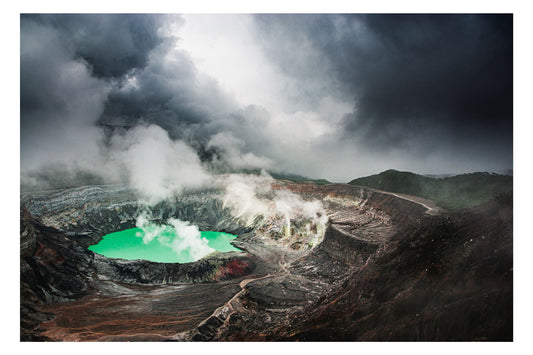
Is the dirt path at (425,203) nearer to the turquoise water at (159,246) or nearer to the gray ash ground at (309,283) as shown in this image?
the gray ash ground at (309,283)

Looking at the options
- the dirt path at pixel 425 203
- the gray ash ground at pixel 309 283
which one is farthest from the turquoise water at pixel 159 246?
the dirt path at pixel 425 203

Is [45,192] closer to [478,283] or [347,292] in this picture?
[347,292]

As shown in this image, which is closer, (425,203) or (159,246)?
(425,203)

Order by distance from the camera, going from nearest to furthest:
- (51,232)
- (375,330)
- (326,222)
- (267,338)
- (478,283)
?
(478,283)
(375,330)
(267,338)
(51,232)
(326,222)

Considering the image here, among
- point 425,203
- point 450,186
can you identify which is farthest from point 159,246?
point 450,186

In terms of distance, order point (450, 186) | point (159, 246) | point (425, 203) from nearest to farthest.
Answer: point (450, 186), point (425, 203), point (159, 246)

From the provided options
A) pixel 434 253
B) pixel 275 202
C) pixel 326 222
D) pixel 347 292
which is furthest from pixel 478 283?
pixel 275 202

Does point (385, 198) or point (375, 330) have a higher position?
point (385, 198)

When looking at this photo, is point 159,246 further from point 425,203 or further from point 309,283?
point 425,203
